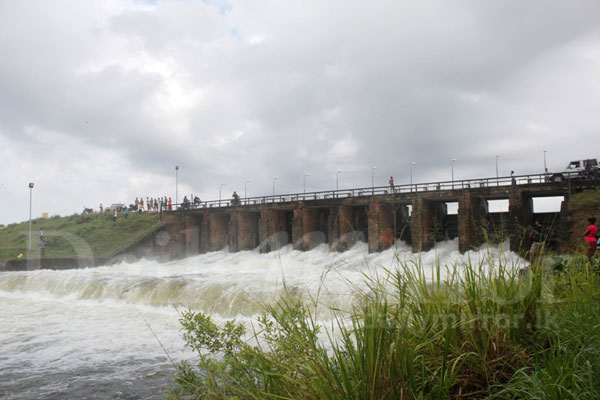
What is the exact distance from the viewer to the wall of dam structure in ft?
84.5

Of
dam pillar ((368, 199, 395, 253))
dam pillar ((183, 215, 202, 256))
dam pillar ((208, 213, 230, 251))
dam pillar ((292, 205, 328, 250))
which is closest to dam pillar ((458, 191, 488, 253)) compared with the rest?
dam pillar ((368, 199, 395, 253))

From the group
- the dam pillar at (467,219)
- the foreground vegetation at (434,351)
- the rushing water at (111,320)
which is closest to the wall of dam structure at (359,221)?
the dam pillar at (467,219)

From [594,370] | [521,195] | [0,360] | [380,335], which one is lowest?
[0,360]

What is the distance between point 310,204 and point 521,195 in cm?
1604

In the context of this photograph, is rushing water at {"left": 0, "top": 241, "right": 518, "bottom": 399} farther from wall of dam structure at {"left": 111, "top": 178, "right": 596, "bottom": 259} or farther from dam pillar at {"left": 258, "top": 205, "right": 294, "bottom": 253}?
dam pillar at {"left": 258, "top": 205, "right": 294, "bottom": 253}

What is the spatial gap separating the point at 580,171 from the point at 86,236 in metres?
41.4

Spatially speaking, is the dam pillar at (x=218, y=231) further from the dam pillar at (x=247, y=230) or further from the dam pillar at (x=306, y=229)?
the dam pillar at (x=306, y=229)

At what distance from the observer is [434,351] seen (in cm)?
304

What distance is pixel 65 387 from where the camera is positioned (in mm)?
7852

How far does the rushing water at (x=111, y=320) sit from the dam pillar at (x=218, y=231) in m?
18.9

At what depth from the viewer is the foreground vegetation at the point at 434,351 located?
2459mm

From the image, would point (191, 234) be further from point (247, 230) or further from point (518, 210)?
point (518, 210)

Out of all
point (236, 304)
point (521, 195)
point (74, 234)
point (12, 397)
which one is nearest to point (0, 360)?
point (12, 397)

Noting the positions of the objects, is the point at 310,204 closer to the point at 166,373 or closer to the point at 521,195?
the point at 521,195
